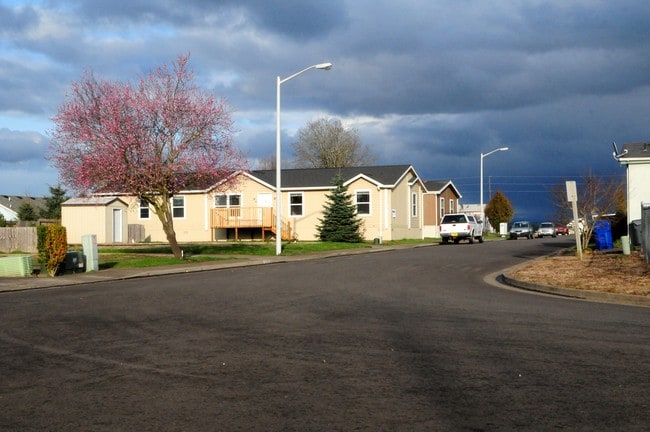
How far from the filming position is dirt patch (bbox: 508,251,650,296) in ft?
53.7

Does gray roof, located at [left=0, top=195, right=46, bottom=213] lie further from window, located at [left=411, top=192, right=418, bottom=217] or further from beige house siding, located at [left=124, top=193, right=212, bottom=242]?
window, located at [left=411, top=192, right=418, bottom=217]

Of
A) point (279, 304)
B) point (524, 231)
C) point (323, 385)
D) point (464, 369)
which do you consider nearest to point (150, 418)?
point (323, 385)

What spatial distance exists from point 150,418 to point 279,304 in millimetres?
8177

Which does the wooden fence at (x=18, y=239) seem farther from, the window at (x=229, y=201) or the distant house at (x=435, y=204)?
the distant house at (x=435, y=204)

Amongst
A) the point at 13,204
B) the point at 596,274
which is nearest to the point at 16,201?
the point at 13,204

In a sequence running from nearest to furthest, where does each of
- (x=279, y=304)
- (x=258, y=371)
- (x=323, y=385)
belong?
(x=323, y=385) < (x=258, y=371) < (x=279, y=304)

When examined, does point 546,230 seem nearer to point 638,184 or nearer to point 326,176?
point 326,176

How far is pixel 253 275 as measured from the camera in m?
21.6

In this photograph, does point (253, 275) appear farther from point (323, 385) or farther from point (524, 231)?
point (524, 231)

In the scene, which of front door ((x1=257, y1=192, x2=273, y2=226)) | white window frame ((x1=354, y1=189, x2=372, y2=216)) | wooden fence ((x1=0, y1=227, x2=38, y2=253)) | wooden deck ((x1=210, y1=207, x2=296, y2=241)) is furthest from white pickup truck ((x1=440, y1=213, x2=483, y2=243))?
wooden fence ((x1=0, y1=227, x2=38, y2=253))

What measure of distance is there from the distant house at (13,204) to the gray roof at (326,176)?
3973cm

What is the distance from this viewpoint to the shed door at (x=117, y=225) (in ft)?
164

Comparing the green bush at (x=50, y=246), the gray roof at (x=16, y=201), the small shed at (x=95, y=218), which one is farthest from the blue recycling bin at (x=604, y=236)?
the gray roof at (x=16, y=201)

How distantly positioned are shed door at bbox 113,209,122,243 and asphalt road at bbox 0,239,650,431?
35.0 metres
